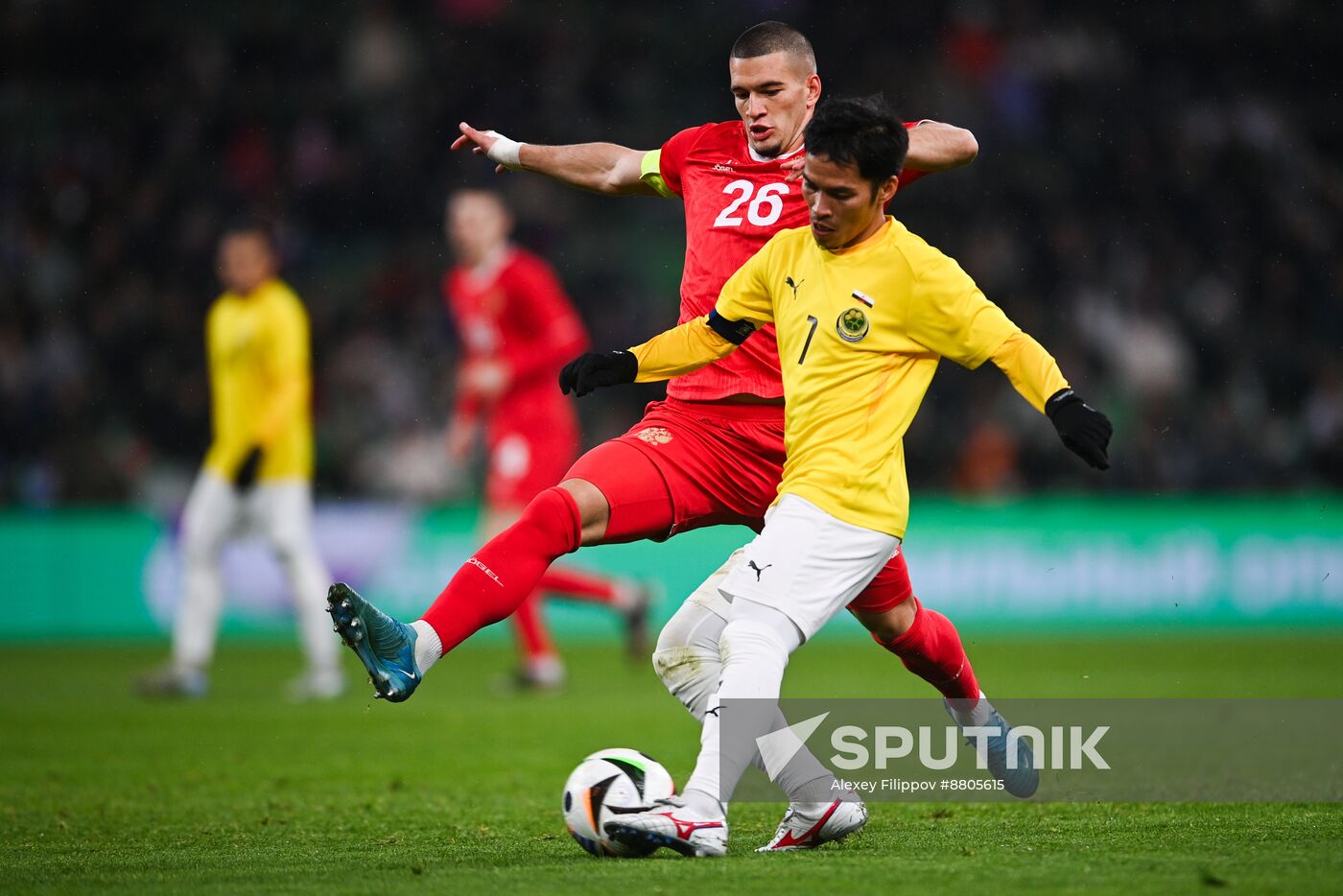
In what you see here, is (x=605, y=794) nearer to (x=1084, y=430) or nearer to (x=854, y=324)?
(x=854, y=324)

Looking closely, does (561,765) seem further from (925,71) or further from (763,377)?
(925,71)

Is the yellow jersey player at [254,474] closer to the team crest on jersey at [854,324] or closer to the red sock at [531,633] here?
the red sock at [531,633]

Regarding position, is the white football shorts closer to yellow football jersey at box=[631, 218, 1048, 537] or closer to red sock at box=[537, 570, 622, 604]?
yellow football jersey at box=[631, 218, 1048, 537]

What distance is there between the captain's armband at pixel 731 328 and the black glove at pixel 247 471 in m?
5.93

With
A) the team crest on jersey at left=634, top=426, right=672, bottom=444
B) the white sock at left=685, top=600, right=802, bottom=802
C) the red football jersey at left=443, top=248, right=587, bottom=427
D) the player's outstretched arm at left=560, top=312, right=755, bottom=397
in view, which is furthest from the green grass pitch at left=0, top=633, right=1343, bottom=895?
the red football jersey at left=443, top=248, right=587, bottom=427

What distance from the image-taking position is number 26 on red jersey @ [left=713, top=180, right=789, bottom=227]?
5.56 metres

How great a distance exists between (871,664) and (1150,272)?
6681 mm

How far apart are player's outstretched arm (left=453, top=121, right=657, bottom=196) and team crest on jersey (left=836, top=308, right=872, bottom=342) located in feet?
4.65

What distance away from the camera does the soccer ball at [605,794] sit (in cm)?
473

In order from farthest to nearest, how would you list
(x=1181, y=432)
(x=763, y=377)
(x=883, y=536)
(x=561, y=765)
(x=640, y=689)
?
1. (x=1181, y=432)
2. (x=640, y=689)
3. (x=561, y=765)
4. (x=763, y=377)
5. (x=883, y=536)

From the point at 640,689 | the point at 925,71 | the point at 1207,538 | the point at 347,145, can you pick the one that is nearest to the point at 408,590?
the point at 640,689

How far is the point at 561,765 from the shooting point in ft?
23.9

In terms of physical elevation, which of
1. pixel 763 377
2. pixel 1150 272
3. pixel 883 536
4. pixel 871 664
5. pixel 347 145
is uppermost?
pixel 347 145

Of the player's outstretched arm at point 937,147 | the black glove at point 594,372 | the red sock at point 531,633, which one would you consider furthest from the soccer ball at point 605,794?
the red sock at point 531,633
